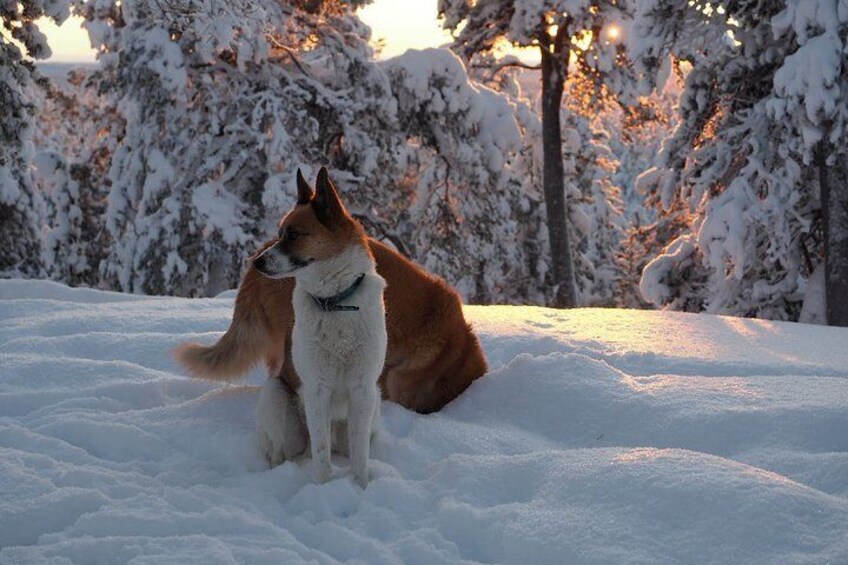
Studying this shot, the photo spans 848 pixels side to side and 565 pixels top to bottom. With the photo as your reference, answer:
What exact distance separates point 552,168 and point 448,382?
1427cm

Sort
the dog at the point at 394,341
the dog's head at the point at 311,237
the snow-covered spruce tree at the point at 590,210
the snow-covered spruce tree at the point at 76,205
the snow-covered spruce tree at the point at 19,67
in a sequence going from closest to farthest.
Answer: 1. the dog's head at the point at 311,237
2. the dog at the point at 394,341
3. the snow-covered spruce tree at the point at 19,67
4. the snow-covered spruce tree at the point at 76,205
5. the snow-covered spruce tree at the point at 590,210

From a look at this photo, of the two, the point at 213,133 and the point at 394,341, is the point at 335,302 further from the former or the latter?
the point at 213,133

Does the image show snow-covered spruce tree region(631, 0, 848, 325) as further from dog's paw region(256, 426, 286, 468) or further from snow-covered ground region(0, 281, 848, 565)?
dog's paw region(256, 426, 286, 468)

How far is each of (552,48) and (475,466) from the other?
650 inches

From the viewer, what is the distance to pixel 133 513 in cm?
361

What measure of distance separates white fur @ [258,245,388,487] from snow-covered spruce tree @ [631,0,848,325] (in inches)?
324

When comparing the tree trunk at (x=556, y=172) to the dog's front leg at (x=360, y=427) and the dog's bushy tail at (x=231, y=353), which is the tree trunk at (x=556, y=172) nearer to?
the dog's bushy tail at (x=231, y=353)

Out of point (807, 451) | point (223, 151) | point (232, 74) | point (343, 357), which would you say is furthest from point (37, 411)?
point (232, 74)

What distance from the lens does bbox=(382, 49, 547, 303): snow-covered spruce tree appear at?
1747 centimetres

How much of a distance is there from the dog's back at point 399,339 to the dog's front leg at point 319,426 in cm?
72

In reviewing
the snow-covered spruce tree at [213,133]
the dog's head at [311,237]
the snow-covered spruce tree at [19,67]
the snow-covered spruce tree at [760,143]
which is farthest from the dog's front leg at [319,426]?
the snow-covered spruce tree at [213,133]

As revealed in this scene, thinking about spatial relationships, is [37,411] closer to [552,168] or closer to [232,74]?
[232,74]

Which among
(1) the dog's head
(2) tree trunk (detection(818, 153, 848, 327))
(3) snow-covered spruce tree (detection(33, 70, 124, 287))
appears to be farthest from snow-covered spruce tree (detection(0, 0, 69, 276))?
(2) tree trunk (detection(818, 153, 848, 327))

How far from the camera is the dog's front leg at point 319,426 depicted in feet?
13.8
